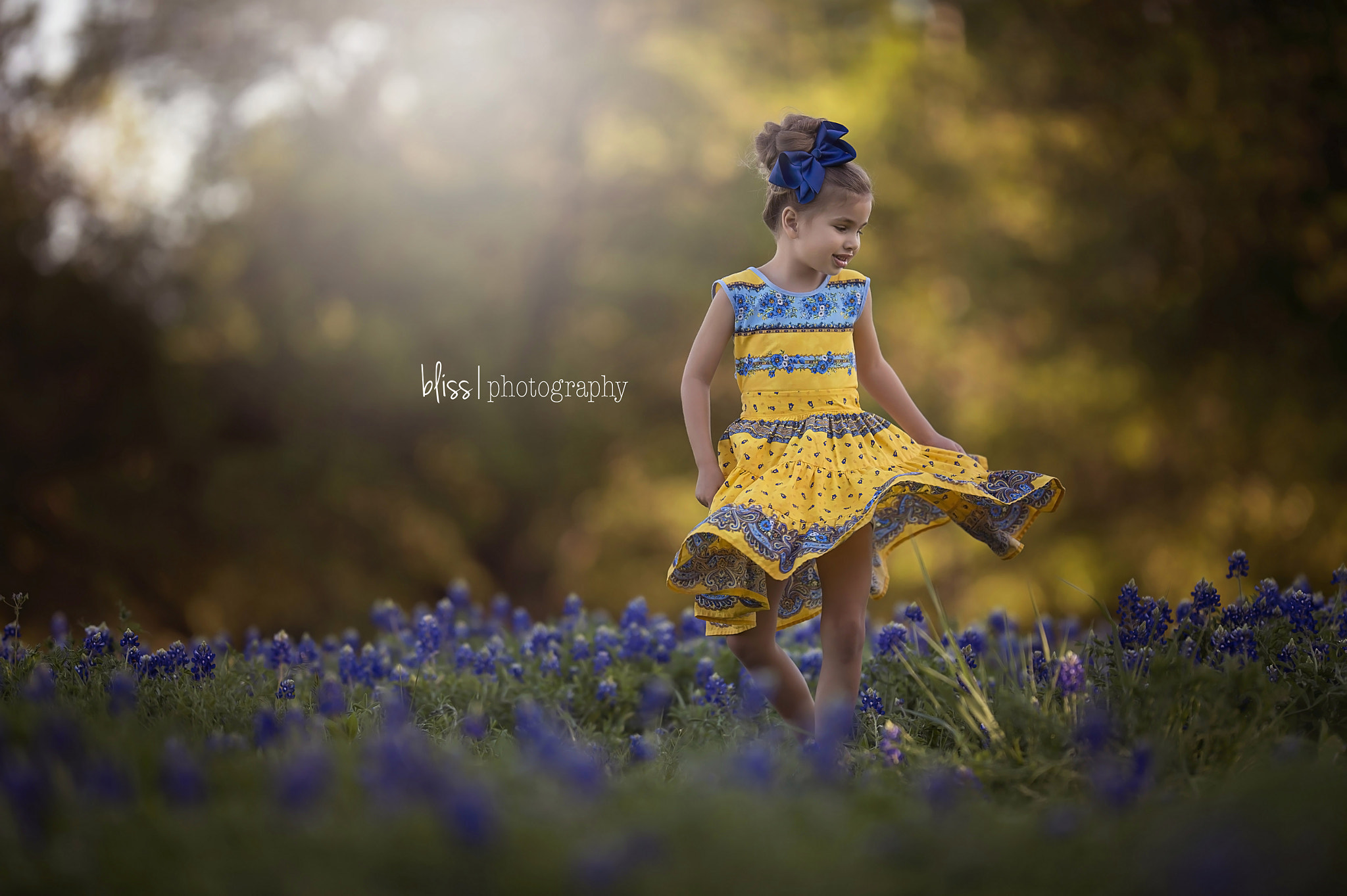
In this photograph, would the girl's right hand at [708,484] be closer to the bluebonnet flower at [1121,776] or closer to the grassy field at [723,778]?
the grassy field at [723,778]

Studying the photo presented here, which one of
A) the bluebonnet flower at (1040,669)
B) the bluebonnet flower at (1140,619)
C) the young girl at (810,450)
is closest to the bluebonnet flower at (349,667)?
the young girl at (810,450)

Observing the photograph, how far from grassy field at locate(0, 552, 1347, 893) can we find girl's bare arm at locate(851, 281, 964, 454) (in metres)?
0.73

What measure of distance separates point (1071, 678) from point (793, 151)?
1.76 meters

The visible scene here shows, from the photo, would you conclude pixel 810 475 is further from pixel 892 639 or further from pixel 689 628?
pixel 689 628

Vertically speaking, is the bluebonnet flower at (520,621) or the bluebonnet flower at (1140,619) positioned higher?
the bluebonnet flower at (520,621)

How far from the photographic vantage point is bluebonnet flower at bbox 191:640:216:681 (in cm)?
325

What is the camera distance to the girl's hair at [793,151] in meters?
3.09

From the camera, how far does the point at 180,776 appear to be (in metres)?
1.54

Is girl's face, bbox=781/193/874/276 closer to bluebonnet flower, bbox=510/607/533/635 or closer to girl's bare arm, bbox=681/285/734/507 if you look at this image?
girl's bare arm, bbox=681/285/734/507

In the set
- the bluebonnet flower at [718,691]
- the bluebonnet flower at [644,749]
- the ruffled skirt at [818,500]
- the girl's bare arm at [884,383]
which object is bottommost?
the bluebonnet flower at [644,749]

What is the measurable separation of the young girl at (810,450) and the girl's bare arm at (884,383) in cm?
11

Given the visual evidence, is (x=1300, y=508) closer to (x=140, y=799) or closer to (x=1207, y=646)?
(x=1207, y=646)

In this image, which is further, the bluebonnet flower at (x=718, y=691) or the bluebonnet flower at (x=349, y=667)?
the bluebonnet flower at (x=349, y=667)

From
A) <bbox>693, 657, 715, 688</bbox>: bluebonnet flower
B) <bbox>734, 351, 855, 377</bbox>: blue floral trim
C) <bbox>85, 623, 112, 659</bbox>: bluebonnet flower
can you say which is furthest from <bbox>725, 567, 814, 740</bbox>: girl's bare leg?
<bbox>85, 623, 112, 659</bbox>: bluebonnet flower
